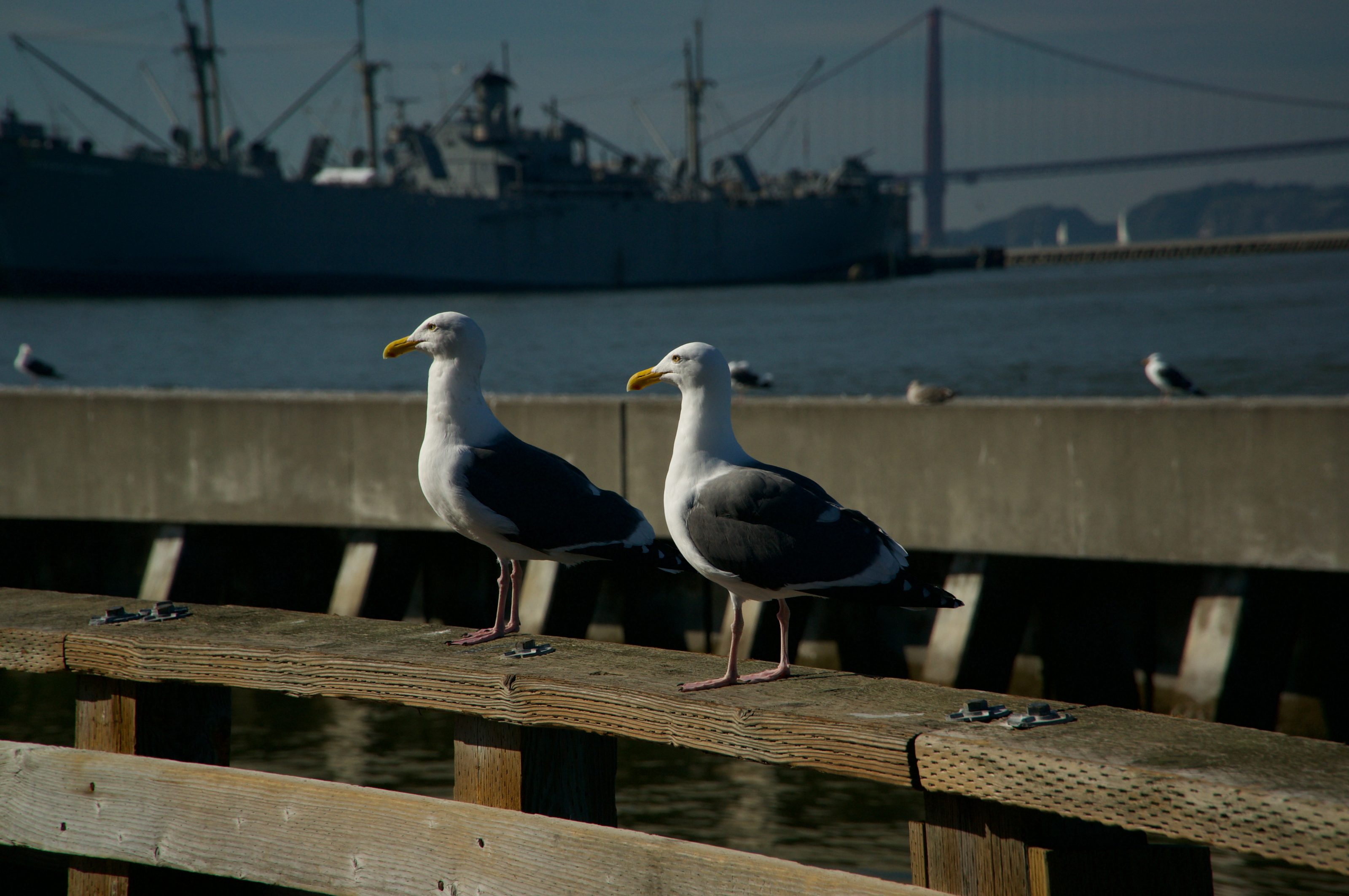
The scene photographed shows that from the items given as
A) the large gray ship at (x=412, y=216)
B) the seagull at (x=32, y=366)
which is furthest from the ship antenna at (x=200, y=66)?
the seagull at (x=32, y=366)

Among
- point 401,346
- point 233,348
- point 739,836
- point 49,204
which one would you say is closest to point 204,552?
point 739,836

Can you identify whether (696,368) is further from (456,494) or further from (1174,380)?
(1174,380)

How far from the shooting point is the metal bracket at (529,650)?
3.18 metres

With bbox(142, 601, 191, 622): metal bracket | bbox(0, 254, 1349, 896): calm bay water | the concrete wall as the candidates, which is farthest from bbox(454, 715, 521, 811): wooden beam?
the concrete wall

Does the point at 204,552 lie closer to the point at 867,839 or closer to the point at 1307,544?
the point at 867,839

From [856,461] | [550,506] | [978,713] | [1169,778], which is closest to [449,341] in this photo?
[550,506]

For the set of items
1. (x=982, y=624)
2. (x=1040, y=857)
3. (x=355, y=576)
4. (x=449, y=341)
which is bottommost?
(x=982, y=624)

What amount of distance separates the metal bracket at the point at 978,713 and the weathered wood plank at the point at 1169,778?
0.04m

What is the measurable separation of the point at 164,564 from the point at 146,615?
460 centimetres

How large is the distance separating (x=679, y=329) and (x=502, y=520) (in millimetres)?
49158

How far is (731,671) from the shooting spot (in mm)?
3043

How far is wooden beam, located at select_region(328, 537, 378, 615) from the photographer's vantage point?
7.49 m

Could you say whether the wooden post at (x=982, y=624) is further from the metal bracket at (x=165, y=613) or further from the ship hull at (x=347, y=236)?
the ship hull at (x=347, y=236)

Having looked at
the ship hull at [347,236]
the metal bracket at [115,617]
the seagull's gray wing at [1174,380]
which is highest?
the ship hull at [347,236]
